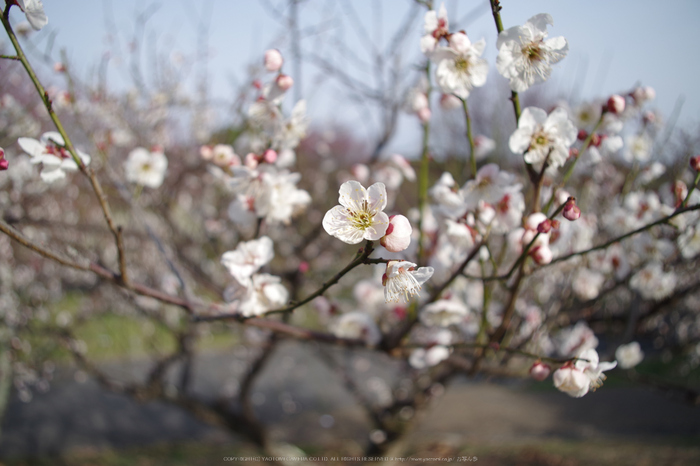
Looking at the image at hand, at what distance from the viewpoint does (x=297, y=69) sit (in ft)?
9.95

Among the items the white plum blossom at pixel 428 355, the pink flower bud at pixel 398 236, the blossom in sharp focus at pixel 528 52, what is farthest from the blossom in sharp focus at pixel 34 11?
the white plum blossom at pixel 428 355

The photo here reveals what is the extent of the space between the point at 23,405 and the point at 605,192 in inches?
297

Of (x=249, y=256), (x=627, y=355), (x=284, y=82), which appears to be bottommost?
(x=249, y=256)

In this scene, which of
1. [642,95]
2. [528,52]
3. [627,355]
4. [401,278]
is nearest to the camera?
[401,278]

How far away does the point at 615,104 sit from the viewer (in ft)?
3.70

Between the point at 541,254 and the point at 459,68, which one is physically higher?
the point at 459,68

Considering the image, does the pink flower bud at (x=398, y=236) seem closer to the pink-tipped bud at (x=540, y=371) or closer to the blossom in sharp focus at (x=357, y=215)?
the blossom in sharp focus at (x=357, y=215)

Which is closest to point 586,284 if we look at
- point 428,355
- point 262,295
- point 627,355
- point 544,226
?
point 627,355

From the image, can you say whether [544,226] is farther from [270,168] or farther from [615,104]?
[270,168]

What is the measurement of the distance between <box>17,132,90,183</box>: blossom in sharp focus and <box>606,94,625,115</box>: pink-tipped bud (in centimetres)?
139

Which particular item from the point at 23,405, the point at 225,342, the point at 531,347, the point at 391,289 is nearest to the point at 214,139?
the point at 531,347

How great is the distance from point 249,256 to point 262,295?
0.37ft

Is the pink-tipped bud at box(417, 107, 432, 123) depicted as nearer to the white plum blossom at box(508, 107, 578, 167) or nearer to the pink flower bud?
the white plum blossom at box(508, 107, 578, 167)

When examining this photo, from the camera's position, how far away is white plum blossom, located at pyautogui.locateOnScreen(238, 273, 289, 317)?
1.09 meters
